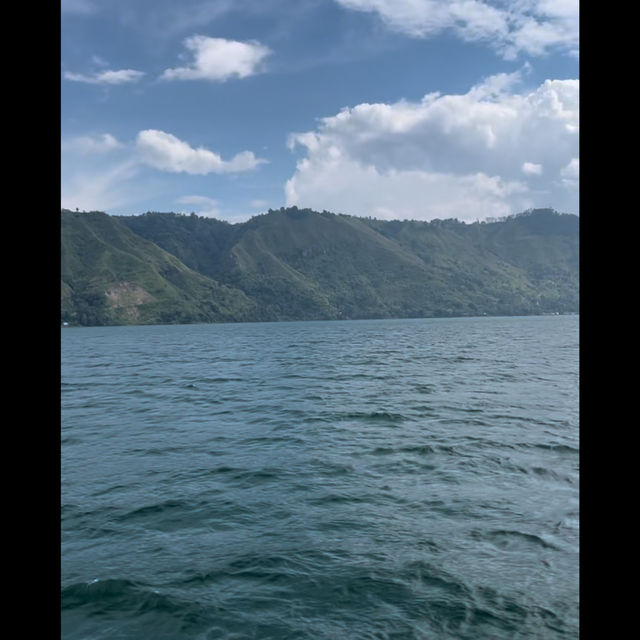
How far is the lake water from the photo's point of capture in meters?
7.72

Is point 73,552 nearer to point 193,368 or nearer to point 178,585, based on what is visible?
point 178,585

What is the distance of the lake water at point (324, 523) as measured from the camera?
772 cm

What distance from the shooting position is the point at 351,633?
23.6 feet

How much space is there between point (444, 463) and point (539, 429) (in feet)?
22.2

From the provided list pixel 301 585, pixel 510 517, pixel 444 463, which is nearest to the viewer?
pixel 301 585

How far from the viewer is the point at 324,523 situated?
11.2m
